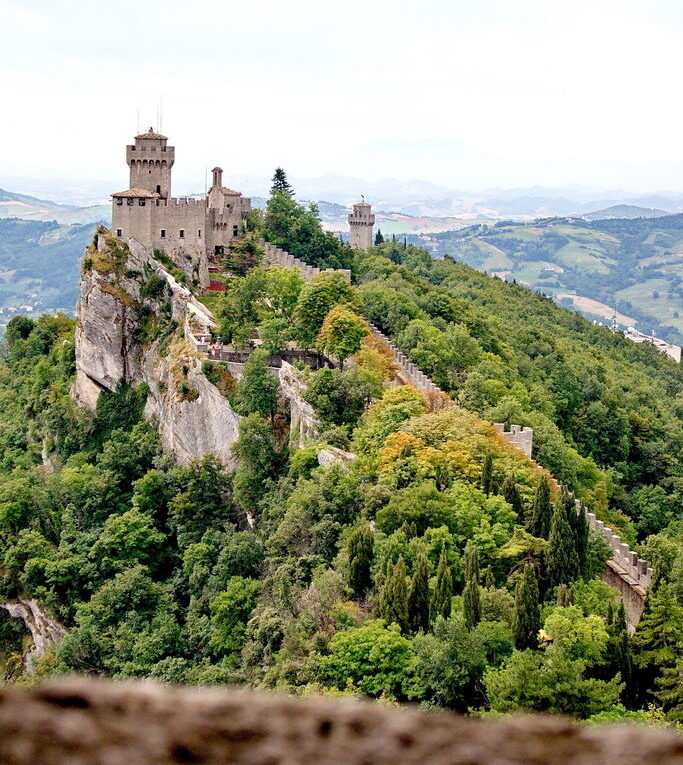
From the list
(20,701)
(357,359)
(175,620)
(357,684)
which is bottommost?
(175,620)

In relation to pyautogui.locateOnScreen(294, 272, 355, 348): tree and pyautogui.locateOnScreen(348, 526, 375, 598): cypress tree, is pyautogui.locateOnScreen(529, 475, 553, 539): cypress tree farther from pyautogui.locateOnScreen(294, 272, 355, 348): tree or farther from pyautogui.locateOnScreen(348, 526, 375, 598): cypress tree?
pyautogui.locateOnScreen(294, 272, 355, 348): tree

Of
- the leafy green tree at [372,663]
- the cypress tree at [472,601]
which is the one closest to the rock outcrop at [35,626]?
the leafy green tree at [372,663]

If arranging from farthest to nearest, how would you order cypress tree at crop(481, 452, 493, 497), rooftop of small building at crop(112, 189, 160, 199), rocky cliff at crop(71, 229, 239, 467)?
1. rooftop of small building at crop(112, 189, 160, 199)
2. rocky cliff at crop(71, 229, 239, 467)
3. cypress tree at crop(481, 452, 493, 497)

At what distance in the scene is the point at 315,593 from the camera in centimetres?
3594

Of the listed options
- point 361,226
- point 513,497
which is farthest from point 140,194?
point 361,226

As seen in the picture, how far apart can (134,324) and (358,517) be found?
31656 mm

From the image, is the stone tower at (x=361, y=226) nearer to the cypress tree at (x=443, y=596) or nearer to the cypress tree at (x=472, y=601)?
the cypress tree at (x=443, y=596)

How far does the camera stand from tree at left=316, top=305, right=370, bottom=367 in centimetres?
5666

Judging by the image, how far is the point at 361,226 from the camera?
4262 inches

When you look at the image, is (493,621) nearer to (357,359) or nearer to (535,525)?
(535,525)

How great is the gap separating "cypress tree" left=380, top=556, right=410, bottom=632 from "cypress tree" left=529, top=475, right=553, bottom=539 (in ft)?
21.6

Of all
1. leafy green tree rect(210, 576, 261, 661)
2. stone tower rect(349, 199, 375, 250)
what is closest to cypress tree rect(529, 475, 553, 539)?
leafy green tree rect(210, 576, 261, 661)

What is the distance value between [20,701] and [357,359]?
52.0 meters

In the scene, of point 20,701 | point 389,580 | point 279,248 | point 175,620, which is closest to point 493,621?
point 389,580
